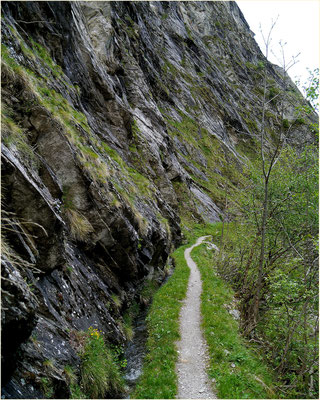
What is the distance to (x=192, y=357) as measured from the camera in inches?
415

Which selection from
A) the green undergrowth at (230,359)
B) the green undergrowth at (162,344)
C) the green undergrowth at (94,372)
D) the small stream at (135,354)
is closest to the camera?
the green undergrowth at (94,372)

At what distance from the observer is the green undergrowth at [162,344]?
337 inches

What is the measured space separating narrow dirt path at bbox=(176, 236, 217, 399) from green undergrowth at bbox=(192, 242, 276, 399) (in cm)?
31

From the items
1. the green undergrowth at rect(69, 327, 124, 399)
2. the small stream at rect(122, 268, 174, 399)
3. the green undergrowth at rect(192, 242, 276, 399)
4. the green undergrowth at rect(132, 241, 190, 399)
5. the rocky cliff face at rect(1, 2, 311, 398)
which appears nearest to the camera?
the rocky cliff face at rect(1, 2, 311, 398)

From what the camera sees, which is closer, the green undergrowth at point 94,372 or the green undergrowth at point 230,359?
the green undergrowth at point 94,372

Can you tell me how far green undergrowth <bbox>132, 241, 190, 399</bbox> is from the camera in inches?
337

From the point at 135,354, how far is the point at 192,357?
230cm

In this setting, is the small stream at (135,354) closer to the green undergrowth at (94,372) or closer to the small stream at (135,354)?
the small stream at (135,354)

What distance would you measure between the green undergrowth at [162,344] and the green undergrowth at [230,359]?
1445mm

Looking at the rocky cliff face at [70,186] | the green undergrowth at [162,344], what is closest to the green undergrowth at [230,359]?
the green undergrowth at [162,344]

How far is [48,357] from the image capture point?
232 inches

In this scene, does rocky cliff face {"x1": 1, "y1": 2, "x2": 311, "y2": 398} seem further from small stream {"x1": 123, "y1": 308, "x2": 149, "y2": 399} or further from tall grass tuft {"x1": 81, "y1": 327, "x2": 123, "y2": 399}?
small stream {"x1": 123, "y1": 308, "x2": 149, "y2": 399}

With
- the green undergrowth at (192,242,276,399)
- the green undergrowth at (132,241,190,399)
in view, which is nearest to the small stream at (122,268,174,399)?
the green undergrowth at (132,241,190,399)

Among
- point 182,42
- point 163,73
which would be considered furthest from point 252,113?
point 163,73
